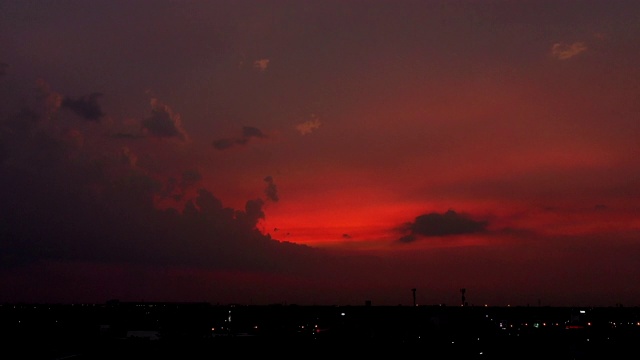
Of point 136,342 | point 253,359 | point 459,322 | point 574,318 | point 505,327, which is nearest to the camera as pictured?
point 253,359

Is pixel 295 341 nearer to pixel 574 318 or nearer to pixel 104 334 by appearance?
pixel 104 334

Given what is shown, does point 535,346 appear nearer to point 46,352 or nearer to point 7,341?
point 46,352

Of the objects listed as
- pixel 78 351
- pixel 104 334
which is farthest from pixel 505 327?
pixel 78 351

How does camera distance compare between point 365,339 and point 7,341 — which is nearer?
point 7,341

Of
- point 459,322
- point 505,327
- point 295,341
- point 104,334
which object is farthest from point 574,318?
point 104,334

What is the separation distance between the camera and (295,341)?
9038cm

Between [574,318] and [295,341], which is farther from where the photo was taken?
[574,318]

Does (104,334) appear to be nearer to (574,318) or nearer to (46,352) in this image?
(46,352)

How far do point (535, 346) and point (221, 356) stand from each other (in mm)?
44452

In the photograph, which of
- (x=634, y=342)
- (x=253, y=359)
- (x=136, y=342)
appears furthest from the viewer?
(x=634, y=342)

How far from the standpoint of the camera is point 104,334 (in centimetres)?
10206

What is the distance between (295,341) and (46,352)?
34.2 metres

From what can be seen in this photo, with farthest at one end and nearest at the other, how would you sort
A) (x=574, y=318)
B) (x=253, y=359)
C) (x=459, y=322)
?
1. (x=574, y=318)
2. (x=459, y=322)
3. (x=253, y=359)

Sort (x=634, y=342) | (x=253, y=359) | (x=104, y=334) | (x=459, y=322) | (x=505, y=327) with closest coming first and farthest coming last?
1. (x=253, y=359)
2. (x=634, y=342)
3. (x=104, y=334)
4. (x=459, y=322)
5. (x=505, y=327)
